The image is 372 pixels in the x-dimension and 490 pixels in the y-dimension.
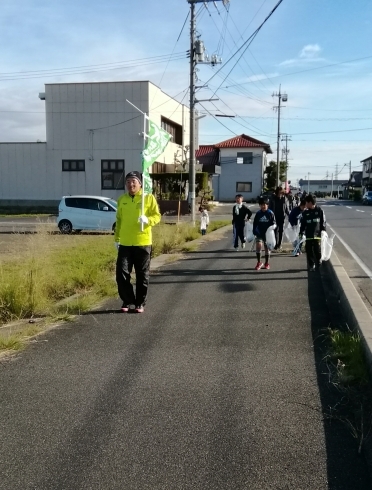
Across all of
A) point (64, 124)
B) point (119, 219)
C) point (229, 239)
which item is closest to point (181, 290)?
point (119, 219)

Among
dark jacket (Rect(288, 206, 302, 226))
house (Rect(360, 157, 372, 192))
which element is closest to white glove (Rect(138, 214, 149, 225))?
dark jacket (Rect(288, 206, 302, 226))

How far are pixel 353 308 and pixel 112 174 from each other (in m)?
Result: 30.4

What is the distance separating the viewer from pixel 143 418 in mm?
3451

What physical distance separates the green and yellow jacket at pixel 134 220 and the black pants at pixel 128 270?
0.10 m

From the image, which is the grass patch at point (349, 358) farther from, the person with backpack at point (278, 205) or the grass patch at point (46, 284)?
the person with backpack at point (278, 205)

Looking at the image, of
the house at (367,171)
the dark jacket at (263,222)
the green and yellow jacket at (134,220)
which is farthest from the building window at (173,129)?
the house at (367,171)

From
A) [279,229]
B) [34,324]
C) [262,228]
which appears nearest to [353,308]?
[34,324]

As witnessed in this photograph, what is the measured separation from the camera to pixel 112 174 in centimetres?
3466

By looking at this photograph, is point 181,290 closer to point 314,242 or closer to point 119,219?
point 119,219

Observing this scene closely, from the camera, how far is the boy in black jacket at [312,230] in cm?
952

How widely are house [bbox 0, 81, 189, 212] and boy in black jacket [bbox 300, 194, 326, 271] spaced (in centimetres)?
2485

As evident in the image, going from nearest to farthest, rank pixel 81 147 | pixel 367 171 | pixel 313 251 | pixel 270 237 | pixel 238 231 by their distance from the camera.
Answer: pixel 313 251 < pixel 270 237 < pixel 238 231 < pixel 81 147 < pixel 367 171

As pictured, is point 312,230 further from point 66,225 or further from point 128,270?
point 66,225

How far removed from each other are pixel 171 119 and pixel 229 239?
23183 millimetres
